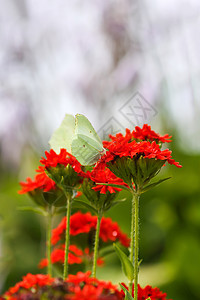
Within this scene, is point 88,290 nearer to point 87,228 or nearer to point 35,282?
point 35,282

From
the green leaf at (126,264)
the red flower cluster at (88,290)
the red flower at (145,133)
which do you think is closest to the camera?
the red flower cluster at (88,290)

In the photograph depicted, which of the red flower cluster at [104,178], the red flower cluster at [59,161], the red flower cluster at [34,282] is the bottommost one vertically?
the red flower cluster at [34,282]

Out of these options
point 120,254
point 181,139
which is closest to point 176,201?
point 181,139

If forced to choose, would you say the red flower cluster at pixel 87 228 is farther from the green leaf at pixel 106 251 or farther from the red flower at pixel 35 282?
the red flower at pixel 35 282

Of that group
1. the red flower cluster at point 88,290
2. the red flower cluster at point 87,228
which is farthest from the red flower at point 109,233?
the red flower cluster at point 88,290

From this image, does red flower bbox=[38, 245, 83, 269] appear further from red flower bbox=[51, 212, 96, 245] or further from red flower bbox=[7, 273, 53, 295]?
red flower bbox=[7, 273, 53, 295]

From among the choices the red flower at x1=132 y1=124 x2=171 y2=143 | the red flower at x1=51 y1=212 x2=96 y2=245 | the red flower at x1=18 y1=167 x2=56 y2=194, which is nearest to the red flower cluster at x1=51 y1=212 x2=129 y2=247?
the red flower at x1=51 y1=212 x2=96 y2=245
